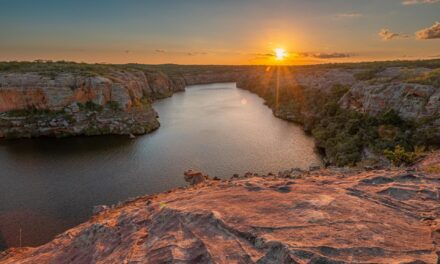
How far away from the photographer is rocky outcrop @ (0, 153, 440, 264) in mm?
6820

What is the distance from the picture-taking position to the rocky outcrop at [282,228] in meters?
6.82

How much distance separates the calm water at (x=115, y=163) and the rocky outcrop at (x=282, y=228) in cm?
902

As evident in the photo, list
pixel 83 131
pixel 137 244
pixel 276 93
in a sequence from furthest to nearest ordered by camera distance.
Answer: pixel 276 93
pixel 83 131
pixel 137 244

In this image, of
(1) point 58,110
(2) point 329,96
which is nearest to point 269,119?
(2) point 329,96

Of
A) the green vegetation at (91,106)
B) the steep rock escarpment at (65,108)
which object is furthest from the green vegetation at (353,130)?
the green vegetation at (91,106)

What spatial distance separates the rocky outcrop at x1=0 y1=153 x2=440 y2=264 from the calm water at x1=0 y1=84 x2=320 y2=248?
29.6ft

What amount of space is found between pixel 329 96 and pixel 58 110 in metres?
41.1

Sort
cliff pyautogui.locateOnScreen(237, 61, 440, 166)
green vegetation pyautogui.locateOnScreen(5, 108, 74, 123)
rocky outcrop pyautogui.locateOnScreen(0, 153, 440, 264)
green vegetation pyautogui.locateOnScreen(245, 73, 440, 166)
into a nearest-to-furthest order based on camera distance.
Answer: rocky outcrop pyautogui.locateOnScreen(0, 153, 440, 264) → green vegetation pyautogui.locateOnScreen(245, 73, 440, 166) → cliff pyautogui.locateOnScreen(237, 61, 440, 166) → green vegetation pyautogui.locateOnScreen(5, 108, 74, 123)

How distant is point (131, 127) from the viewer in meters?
43.4

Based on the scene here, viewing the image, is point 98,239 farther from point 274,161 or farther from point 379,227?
point 274,161

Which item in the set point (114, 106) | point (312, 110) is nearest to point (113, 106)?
point (114, 106)

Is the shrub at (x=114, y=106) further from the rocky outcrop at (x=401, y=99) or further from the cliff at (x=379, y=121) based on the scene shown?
the rocky outcrop at (x=401, y=99)

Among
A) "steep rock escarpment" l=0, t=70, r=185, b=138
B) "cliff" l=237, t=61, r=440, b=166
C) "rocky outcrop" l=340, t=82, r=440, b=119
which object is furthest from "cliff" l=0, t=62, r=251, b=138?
"rocky outcrop" l=340, t=82, r=440, b=119

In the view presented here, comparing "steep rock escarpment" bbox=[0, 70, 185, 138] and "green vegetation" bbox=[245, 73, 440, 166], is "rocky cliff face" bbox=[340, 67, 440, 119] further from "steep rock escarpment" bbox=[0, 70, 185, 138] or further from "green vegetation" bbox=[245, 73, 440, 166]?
"steep rock escarpment" bbox=[0, 70, 185, 138]
